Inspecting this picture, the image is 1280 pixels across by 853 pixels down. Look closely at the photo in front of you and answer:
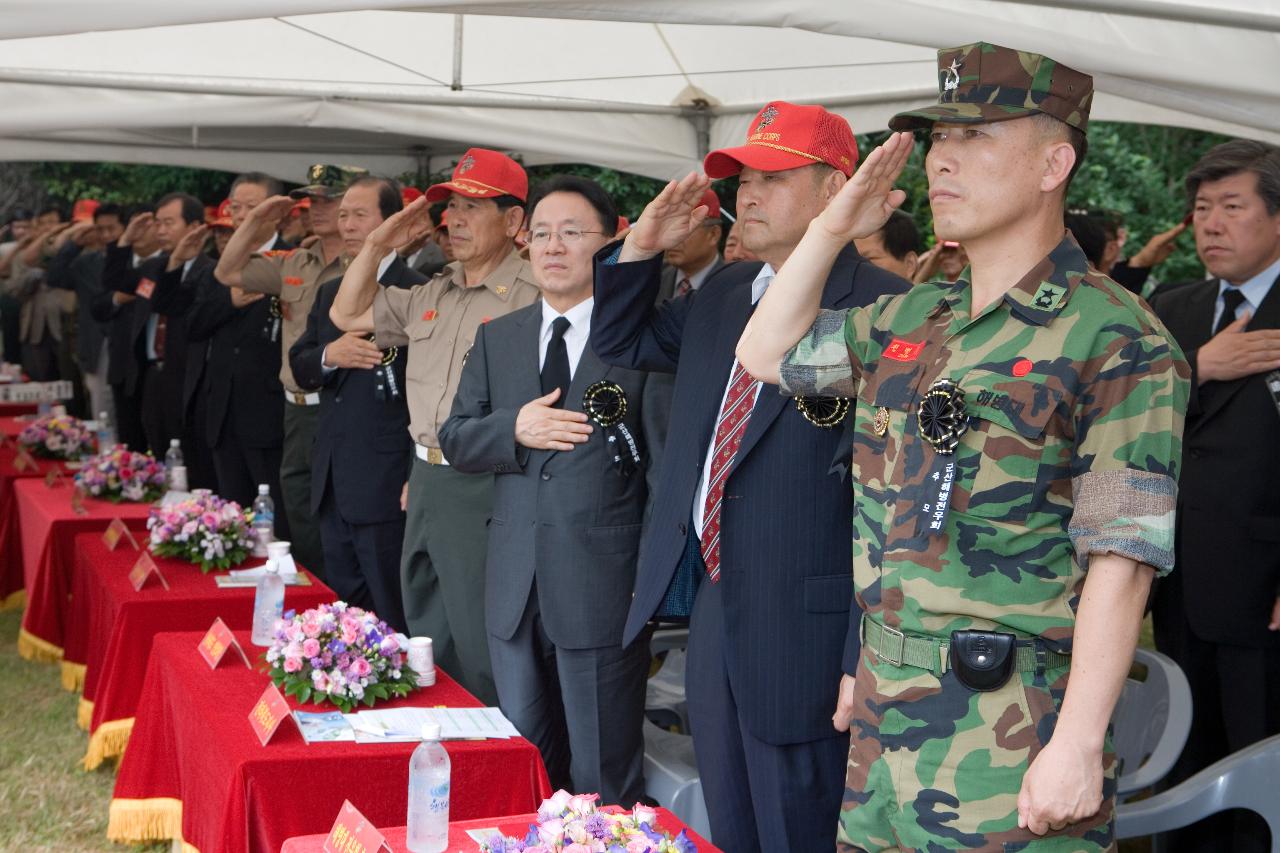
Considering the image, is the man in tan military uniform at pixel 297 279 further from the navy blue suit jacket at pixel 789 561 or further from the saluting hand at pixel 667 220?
the navy blue suit jacket at pixel 789 561

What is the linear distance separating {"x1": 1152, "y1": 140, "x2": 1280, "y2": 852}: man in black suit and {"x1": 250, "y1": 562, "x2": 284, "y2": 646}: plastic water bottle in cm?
219

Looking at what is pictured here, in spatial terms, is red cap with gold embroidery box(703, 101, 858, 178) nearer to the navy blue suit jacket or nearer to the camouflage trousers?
the navy blue suit jacket

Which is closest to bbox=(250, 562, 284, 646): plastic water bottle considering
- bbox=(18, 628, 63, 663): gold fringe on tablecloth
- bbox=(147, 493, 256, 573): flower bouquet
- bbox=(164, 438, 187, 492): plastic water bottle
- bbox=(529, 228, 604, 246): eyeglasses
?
bbox=(147, 493, 256, 573): flower bouquet

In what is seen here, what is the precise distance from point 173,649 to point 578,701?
0.98m

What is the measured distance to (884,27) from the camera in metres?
2.59

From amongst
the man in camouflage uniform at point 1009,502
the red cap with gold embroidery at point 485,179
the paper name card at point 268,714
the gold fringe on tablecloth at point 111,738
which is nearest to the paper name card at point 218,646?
the paper name card at point 268,714

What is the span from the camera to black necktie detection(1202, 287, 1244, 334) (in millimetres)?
3420

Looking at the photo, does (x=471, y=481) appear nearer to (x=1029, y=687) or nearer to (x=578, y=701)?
(x=578, y=701)

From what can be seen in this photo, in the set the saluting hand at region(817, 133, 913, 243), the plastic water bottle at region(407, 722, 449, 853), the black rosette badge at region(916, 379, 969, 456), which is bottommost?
the plastic water bottle at region(407, 722, 449, 853)

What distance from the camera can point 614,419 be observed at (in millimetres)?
3174

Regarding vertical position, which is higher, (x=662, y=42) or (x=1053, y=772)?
(x=662, y=42)

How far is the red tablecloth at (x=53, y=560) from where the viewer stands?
4969mm

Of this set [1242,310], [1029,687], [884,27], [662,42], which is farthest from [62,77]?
[1029,687]

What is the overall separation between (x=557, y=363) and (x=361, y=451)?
1419 millimetres
